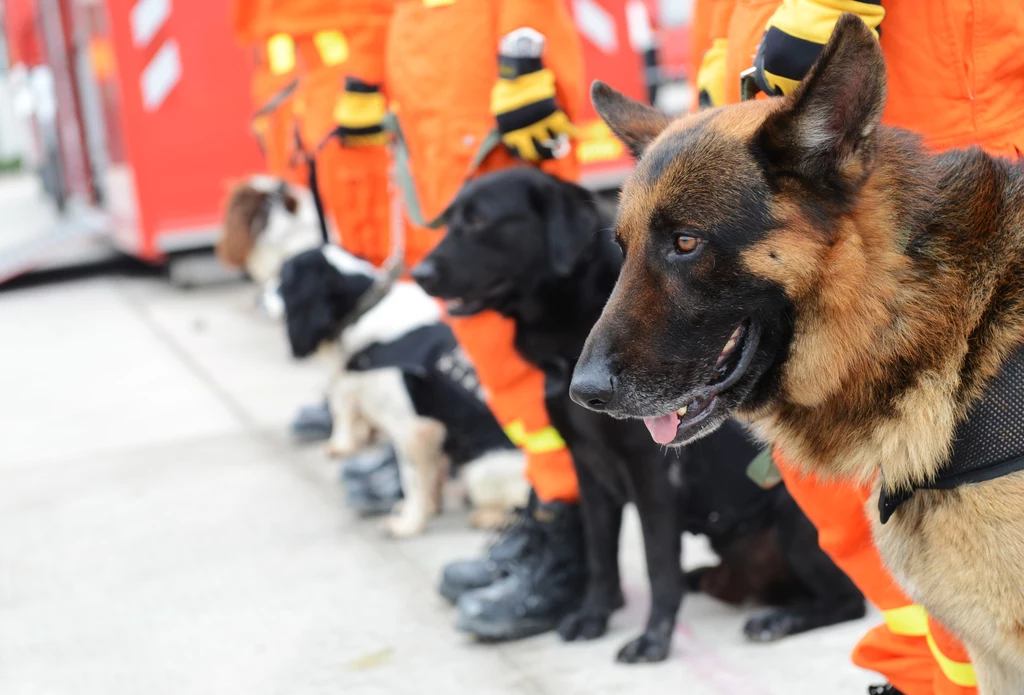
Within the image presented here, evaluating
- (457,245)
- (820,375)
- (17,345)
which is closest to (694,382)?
(820,375)

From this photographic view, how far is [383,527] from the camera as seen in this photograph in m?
3.99

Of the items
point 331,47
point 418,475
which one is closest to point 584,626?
point 418,475

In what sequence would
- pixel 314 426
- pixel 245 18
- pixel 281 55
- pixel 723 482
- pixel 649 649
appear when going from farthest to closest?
pixel 281 55
pixel 245 18
pixel 314 426
pixel 723 482
pixel 649 649

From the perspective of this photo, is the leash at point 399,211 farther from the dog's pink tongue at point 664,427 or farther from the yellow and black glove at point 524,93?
the dog's pink tongue at point 664,427

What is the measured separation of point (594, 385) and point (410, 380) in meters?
2.47

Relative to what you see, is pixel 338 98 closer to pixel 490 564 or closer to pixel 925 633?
pixel 490 564

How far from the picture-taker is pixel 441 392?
4105 millimetres

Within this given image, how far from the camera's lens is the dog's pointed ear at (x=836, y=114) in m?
1.44

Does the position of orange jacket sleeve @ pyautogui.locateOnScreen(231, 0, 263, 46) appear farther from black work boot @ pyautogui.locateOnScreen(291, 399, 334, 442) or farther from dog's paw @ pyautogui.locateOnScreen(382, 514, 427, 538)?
dog's paw @ pyautogui.locateOnScreen(382, 514, 427, 538)

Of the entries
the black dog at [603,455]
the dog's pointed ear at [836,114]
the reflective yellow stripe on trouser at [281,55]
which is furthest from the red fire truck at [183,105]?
the dog's pointed ear at [836,114]

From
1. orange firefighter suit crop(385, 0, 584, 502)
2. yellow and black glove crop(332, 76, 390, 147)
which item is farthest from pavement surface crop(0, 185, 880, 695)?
yellow and black glove crop(332, 76, 390, 147)

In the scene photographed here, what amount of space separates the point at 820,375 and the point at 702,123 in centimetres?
47

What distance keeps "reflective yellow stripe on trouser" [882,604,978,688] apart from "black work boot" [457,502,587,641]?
1.12 meters

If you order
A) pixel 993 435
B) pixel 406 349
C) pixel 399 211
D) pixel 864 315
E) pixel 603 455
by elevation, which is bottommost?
pixel 406 349
